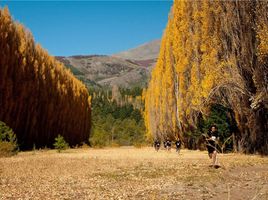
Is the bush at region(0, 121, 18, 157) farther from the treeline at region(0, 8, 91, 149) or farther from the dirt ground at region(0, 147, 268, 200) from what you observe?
the dirt ground at region(0, 147, 268, 200)

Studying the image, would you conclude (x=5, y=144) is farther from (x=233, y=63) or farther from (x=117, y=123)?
(x=117, y=123)

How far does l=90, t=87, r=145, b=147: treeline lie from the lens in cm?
7650

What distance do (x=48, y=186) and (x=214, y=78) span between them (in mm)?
14783

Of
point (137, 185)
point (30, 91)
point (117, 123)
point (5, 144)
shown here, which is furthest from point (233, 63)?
point (117, 123)

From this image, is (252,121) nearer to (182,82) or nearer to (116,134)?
(182,82)

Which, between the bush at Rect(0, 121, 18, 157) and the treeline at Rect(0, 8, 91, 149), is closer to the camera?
the bush at Rect(0, 121, 18, 157)

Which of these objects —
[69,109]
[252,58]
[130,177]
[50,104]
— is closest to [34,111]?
[50,104]

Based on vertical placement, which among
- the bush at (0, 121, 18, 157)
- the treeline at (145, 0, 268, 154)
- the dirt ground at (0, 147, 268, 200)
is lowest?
the dirt ground at (0, 147, 268, 200)

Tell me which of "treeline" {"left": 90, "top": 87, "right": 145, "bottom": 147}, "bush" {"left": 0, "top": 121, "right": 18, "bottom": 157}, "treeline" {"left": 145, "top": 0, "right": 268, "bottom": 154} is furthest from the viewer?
"treeline" {"left": 90, "top": 87, "right": 145, "bottom": 147}

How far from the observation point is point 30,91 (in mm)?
35656

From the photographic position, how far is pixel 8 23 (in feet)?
112

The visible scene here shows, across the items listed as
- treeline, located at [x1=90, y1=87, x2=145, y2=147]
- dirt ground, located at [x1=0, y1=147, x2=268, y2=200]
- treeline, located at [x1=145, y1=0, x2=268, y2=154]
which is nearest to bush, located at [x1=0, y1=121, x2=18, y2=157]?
dirt ground, located at [x1=0, y1=147, x2=268, y2=200]

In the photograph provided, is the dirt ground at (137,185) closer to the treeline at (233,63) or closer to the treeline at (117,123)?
the treeline at (233,63)

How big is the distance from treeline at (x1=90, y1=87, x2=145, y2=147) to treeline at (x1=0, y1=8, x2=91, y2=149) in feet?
43.3
